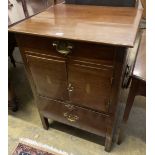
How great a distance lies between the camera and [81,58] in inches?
30.2

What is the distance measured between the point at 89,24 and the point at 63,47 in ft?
0.54

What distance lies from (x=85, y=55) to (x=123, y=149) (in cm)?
77

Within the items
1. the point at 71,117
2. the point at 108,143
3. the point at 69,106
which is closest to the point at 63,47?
the point at 69,106

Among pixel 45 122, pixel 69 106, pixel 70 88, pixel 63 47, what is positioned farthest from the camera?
pixel 45 122

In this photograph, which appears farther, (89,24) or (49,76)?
(49,76)

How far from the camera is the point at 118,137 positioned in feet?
3.90

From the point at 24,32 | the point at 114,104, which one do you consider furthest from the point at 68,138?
the point at 24,32

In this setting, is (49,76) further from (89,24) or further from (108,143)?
(108,143)

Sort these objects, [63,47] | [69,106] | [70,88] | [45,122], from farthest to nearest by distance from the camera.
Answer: [45,122] → [69,106] → [70,88] → [63,47]

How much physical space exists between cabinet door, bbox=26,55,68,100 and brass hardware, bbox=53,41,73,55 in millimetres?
62

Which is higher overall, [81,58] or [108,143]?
[81,58]

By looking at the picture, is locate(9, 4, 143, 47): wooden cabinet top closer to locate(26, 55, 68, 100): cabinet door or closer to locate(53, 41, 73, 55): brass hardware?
locate(53, 41, 73, 55): brass hardware

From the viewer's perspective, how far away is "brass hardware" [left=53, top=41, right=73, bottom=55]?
0.74 metres
